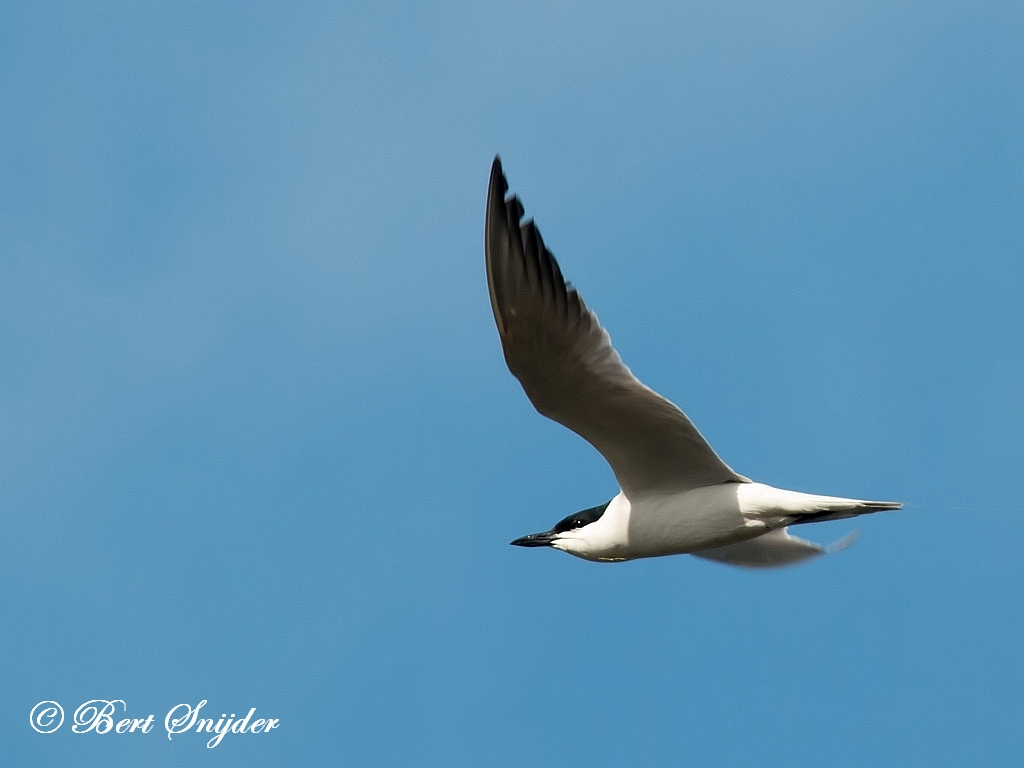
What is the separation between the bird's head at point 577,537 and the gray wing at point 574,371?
2.15 ft

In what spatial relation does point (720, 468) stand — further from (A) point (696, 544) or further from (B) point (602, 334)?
(B) point (602, 334)

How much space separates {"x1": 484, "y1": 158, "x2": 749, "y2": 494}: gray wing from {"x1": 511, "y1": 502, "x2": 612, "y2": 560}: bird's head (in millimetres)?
655

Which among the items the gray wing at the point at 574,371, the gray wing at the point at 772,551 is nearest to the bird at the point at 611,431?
the gray wing at the point at 574,371

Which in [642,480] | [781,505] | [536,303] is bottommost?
[781,505]

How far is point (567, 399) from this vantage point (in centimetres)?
973

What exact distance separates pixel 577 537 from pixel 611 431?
4.35ft

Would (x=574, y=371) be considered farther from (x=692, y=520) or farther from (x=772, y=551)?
(x=772, y=551)

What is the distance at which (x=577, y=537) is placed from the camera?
11.0 meters

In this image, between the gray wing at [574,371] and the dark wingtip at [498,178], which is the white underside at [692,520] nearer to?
the gray wing at [574,371]

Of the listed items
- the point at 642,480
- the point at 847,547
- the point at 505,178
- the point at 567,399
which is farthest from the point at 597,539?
the point at 505,178

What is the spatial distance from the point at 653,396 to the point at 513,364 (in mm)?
1001

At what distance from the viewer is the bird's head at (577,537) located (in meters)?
10.9

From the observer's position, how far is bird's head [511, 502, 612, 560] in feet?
35.8

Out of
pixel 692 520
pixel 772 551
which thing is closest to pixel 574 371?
pixel 692 520
